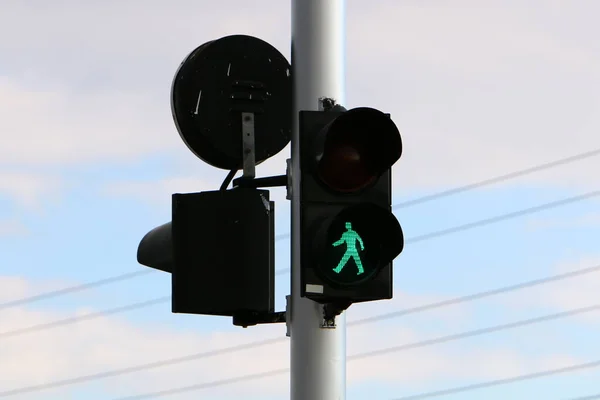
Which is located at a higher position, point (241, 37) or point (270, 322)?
point (241, 37)

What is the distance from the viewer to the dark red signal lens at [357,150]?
16.8ft

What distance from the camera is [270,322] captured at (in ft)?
18.9

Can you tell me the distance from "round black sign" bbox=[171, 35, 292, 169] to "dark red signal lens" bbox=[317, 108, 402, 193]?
102 centimetres

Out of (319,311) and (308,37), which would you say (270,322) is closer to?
(319,311)

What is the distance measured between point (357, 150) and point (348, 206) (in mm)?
252

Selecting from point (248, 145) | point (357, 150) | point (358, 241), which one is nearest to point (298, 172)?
point (357, 150)

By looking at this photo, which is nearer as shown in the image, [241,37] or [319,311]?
[319,311]

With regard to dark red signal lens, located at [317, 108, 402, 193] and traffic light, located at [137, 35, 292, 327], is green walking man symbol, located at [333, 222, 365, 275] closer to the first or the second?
dark red signal lens, located at [317, 108, 402, 193]

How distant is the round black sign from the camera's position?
242 inches

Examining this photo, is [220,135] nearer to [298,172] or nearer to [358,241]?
[298,172]

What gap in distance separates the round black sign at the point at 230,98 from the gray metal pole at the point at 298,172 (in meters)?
0.40

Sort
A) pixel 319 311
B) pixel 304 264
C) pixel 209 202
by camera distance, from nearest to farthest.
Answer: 1. pixel 304 264
2. pixel 319 311
3. pixel 209 202

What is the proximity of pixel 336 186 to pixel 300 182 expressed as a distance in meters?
0.16

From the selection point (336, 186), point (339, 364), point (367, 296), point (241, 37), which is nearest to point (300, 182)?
point (336, 186)
